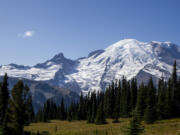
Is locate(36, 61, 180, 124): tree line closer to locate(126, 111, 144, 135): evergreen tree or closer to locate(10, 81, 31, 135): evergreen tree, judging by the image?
locate(126, 111, 144, 135): evergreen tree

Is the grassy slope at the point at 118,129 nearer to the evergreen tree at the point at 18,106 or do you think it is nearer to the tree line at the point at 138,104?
the tree line at the point at 138,104

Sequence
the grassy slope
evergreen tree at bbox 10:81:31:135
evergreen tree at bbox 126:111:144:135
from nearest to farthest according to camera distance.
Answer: evergreen tree at bbox 126:111:144:135, evergreen tree at bbox 10:81:31:135, the grassy slope

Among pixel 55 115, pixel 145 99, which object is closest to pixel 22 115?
pixel 145 99

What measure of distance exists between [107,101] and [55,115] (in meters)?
43.6

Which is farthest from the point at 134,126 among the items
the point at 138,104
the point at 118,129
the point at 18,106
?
the point at 138,104

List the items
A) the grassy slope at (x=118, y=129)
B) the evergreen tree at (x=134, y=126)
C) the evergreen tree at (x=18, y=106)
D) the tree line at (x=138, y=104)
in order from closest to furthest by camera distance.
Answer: the evergreen tree at (x=134, y=126) → the evergreen tree at (x=18, y=106) → the grassy slope at (x=118, y=129) → the tree line at (x=138, y=104)

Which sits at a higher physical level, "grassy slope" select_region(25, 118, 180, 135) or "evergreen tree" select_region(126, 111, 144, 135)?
"evergreen tree" select_region(126, 111, 144, 135)

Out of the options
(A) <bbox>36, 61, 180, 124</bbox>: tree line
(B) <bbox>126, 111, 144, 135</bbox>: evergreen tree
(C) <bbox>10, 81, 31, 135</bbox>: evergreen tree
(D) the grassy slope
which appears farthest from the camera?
(A) <bbox>36, 61, 180, 124</bbox>: tree line

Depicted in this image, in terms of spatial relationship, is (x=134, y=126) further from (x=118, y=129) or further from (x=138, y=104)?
(x=138, y=104)

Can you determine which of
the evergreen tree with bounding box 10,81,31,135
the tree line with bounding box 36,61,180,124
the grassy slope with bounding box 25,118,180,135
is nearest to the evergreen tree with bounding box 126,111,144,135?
the tree line with bounding box 36,61,180,124

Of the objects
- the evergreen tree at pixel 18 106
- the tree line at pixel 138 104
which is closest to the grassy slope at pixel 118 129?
the tree line at pixel 138 104

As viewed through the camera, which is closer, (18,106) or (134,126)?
(134,126)

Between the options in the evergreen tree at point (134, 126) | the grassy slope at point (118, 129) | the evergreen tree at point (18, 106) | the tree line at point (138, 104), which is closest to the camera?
the evergreen tree at point (134, 126)

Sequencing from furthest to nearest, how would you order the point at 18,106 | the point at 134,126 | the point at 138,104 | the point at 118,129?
the point at 138,104 < the point at 118,129 < the point at 18,106 < the point at 134,126
